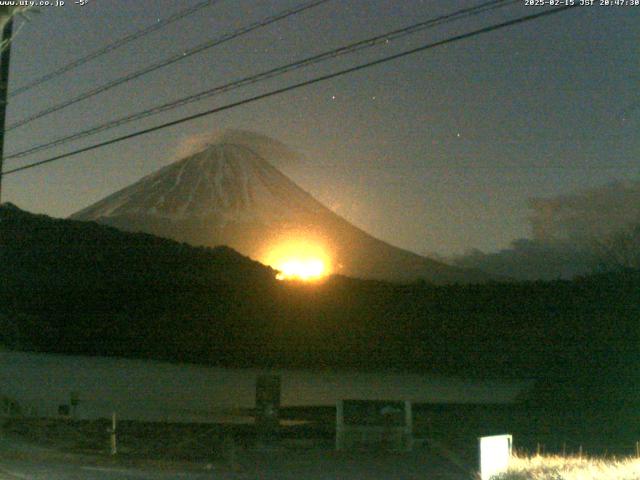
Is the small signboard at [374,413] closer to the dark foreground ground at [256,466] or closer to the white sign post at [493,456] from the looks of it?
the dark foreground ground at [256,466]

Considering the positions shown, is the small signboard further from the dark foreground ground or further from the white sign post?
the white sign post

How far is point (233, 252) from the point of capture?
3397 centimetres

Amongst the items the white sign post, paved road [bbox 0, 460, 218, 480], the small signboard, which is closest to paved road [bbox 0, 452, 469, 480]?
paved road [bbox 0, 460, 218, 480]

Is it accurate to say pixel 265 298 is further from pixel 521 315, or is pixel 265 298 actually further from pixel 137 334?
pixel 521 315

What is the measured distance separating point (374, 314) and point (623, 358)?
8162 millimetres

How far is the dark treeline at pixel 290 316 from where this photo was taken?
2383 cm

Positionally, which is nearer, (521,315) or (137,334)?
(521,315)

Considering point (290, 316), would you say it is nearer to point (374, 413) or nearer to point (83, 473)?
point (374, 413)

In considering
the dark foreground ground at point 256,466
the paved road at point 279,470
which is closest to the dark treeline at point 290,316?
the dark foreground ground at point 256,466

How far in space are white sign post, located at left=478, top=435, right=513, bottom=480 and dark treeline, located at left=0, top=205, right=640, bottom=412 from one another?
12.5 m

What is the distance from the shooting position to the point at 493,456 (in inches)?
391

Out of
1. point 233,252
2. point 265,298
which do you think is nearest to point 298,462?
point 265,298

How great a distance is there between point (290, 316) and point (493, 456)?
1919cm

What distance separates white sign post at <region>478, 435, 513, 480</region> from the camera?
9.61 meters
